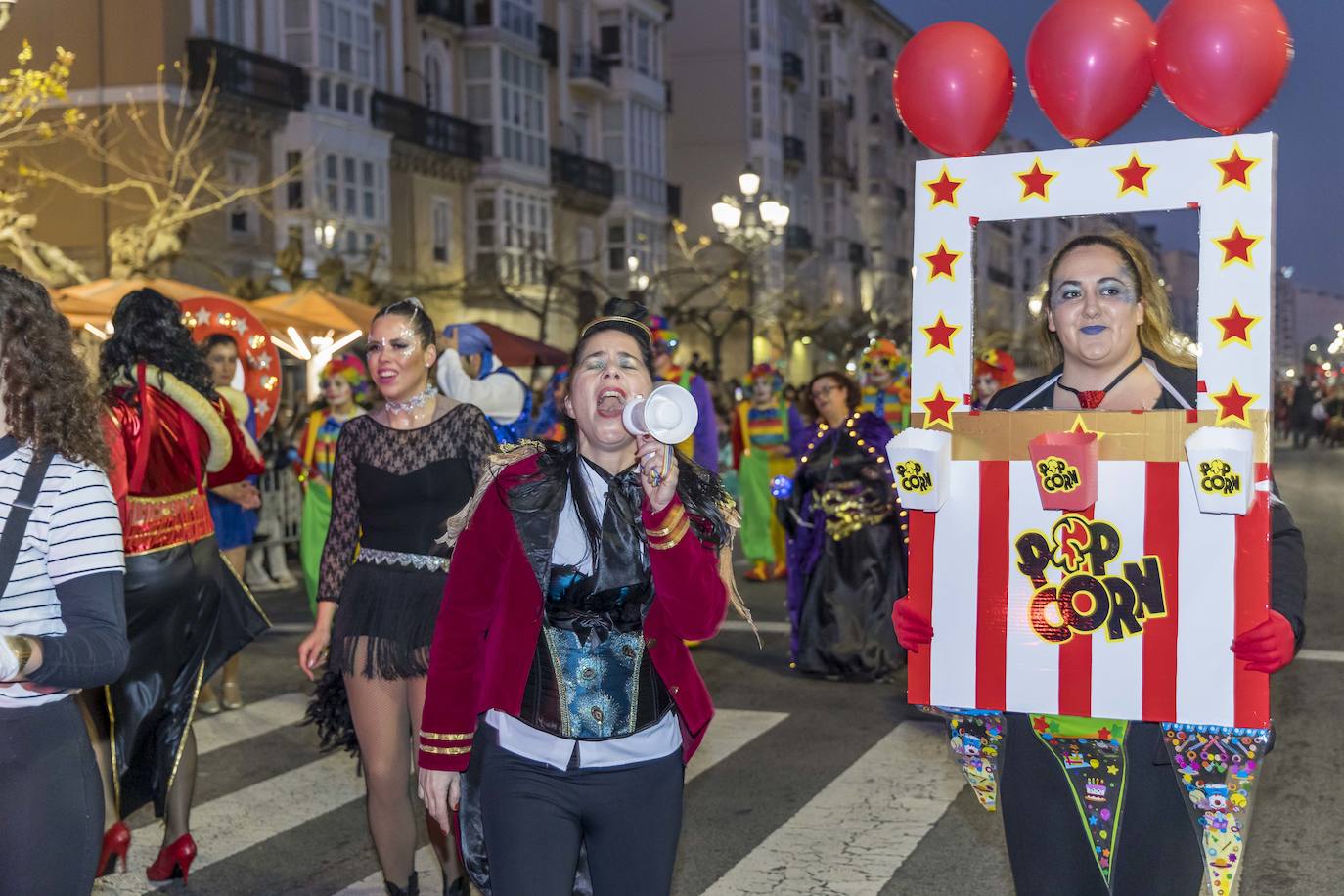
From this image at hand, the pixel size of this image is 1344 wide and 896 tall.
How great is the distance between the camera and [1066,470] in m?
3.24

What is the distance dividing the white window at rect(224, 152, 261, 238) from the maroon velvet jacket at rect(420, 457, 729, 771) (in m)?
25.5

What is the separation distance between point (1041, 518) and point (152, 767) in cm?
365

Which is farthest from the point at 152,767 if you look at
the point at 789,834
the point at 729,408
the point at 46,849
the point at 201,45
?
the point at 201,45

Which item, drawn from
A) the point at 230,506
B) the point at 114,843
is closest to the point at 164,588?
the point at 114,843

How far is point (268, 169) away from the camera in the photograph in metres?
28.9

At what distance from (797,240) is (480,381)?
161ft

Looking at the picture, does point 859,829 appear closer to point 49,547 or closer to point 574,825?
point 574,825

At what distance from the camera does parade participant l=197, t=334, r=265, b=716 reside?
7.93 meters

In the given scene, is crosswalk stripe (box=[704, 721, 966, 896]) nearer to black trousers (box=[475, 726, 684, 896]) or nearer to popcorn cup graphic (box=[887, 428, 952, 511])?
black trousers (box=[475, 726, 684, 896])

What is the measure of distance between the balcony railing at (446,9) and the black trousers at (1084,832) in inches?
1301

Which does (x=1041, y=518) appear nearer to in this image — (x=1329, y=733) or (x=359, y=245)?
(x=1329, y=733)

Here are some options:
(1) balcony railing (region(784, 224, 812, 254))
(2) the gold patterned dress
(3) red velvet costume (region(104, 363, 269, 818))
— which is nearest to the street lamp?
(2) the gold patterned dress

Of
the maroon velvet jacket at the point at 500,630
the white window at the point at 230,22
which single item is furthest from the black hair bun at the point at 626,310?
the white window at the point at 230,22

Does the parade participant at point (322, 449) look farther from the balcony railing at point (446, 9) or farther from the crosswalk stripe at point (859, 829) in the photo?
the balcony railing at point (446, 9)
